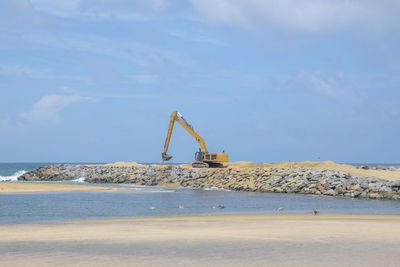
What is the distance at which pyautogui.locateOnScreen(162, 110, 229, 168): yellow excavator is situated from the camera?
213 ft

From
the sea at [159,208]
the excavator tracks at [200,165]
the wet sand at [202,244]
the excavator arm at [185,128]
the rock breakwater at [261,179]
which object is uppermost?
the excavator arm at [185,128]

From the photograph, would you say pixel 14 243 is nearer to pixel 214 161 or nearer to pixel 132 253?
pixel 132 253

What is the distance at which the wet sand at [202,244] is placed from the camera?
1220cm

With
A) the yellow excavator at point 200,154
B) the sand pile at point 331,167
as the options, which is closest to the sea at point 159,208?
the sand pile at point 331,167

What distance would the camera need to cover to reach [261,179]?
4888 cm

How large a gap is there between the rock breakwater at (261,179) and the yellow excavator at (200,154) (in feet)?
13.8

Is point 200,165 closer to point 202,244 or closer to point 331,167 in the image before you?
point 331,167

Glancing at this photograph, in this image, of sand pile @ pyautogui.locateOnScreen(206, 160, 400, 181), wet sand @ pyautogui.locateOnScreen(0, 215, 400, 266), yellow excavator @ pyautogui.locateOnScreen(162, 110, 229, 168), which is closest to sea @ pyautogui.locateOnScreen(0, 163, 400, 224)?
wet sand @ pyautogui.locateOnScreen(0, 215, 400, 266)

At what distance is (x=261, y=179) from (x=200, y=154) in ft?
59.9

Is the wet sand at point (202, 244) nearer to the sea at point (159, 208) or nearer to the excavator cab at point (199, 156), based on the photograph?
the sea at point (159, 208)

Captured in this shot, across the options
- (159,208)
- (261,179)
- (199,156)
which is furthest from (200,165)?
(159,208)

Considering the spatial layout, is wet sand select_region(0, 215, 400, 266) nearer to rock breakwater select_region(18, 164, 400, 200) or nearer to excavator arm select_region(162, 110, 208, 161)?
rock breakwater select_region(18, 164, 400, 200)

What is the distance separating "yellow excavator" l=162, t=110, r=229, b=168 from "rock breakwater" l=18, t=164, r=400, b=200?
4.22 m

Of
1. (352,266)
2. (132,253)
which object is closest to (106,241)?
(132,253)
